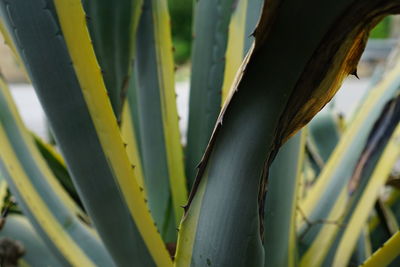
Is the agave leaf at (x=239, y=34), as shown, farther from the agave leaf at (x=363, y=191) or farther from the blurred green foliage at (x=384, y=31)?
the blurred green foliage at (x=384, y=31)

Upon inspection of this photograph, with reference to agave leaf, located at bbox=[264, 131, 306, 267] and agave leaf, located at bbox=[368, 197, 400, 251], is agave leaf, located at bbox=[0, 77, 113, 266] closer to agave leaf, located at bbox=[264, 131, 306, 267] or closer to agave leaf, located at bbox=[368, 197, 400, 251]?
agave leaf, located at bbox=[264, 131, 306, 267]

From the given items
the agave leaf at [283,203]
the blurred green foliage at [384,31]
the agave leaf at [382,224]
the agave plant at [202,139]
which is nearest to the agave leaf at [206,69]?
the agave plant at [202,139]

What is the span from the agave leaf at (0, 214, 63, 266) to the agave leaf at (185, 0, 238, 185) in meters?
0.20

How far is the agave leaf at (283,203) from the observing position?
1.65ft

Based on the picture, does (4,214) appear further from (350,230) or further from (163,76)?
(350,230)

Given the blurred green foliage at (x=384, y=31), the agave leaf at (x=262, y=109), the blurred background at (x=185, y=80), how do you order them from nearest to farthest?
the agave leaf at (x=262, y=109)
the blurred background at (x=185, y=80)
the blurred green foliage at (x=384, y=31)

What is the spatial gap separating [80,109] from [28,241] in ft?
1.02

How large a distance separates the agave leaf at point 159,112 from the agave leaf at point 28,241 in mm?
131

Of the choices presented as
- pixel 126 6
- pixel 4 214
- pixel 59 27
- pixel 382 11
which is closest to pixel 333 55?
pixel 382 11

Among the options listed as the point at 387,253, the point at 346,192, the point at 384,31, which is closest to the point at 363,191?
the point at 346,192

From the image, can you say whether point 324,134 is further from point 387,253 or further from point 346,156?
point 387,253

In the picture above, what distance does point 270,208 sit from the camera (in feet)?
1.66

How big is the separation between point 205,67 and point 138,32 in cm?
9

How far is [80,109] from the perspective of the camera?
1.36 feet
